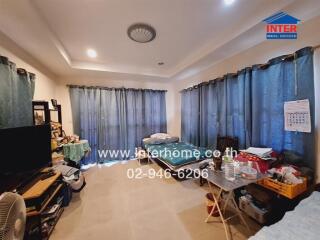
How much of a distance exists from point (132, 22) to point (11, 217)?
7.59ft

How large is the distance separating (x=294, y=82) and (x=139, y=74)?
10.2 ft

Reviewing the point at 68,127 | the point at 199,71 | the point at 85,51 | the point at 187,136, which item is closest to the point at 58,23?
the point at 85,51

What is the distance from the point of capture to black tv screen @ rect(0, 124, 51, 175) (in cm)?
145

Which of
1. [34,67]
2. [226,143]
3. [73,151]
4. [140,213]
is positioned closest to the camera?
[140,213]

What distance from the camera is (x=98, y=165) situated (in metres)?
4.02

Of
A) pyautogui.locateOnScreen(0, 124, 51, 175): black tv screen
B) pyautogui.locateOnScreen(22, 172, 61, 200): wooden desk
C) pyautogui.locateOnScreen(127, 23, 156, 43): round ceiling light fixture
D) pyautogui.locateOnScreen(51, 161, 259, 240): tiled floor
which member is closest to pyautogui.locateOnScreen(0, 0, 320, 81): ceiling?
pyautogui.locateOnScreen(127, 23, 156, 43): round ceiling light fixture

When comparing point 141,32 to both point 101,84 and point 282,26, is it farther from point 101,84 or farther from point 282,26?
point 101,84

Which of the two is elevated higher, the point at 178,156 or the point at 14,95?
the point at 14,95

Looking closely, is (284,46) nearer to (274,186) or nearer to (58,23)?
(274,186)

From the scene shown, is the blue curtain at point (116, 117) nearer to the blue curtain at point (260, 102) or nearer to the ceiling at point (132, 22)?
the ceiling at point (132, 22)

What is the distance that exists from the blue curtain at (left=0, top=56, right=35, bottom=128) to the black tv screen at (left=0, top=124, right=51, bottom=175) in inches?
15.5

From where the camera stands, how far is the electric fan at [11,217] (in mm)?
973

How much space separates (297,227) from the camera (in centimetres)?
104

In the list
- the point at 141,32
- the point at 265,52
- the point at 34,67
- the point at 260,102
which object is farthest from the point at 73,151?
the point at 265,52
